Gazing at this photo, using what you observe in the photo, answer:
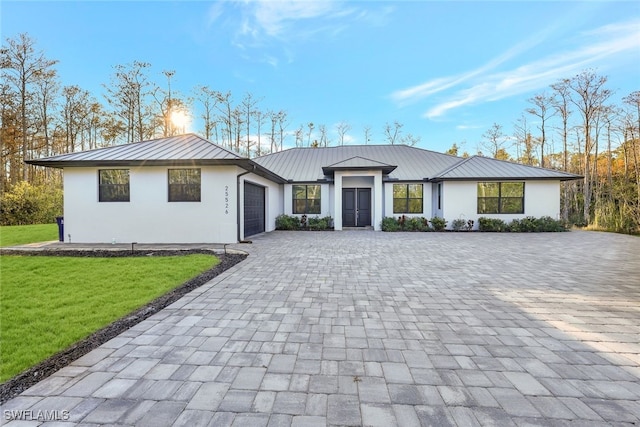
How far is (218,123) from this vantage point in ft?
76.7

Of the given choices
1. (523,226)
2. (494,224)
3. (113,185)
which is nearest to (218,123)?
(113,185)

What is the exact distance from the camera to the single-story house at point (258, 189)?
32.7 feet

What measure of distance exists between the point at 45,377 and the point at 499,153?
30.3m

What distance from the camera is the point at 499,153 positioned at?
25594 millimetres

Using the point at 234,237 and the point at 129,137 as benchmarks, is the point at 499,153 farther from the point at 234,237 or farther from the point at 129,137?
the point at 129,137

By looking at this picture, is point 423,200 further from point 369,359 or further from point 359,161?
point 369,359

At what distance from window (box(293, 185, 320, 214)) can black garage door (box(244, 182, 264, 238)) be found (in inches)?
121

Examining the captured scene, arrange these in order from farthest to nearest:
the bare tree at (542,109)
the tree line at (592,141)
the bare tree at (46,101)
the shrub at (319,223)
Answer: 1. the bare tree at (542,109)
2. the bare tree at (46,101)
3. the tree line at (592,141)
4. the shrub at (319,223)

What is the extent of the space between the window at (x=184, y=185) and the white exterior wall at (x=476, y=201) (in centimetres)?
1186

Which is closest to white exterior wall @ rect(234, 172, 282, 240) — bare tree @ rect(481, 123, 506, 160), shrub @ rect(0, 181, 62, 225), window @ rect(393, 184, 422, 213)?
window @ rect(393, 184, 422, 213)

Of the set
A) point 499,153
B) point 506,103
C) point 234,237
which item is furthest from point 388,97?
point 234,237

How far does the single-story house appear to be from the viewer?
996 cm

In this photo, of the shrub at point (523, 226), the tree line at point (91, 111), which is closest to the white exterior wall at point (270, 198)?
the tree line at point (91, 111)

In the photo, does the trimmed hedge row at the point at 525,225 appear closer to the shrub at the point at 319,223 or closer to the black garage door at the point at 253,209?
the shrub at the point at 319,223
